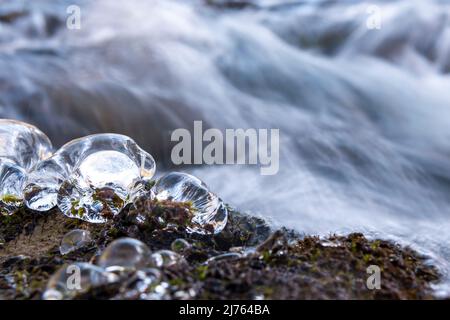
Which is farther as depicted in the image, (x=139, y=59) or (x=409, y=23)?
(x=409, y=23)

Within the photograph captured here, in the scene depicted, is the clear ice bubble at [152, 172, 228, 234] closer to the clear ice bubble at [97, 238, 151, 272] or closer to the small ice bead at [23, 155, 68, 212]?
the small ice bead at [23, 155, 68, 212]

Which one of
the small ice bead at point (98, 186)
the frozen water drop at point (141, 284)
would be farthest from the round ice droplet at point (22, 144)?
the frozen water drop at point (141, 284)

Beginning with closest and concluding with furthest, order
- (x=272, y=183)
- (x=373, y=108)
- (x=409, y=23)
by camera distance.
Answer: (x=272, y=183)
(x=373, y=108)
(x=409, y=23)

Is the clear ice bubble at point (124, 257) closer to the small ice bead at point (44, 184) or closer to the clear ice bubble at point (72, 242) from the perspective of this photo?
the clear ice bubble at point (72, 242)

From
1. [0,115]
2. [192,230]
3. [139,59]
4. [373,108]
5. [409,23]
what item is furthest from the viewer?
[409,23]

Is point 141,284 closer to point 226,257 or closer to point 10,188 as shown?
point 226,257

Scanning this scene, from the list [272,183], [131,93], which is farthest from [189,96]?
[272,183]

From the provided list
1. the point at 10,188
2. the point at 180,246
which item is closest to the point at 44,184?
the point at 10,188
